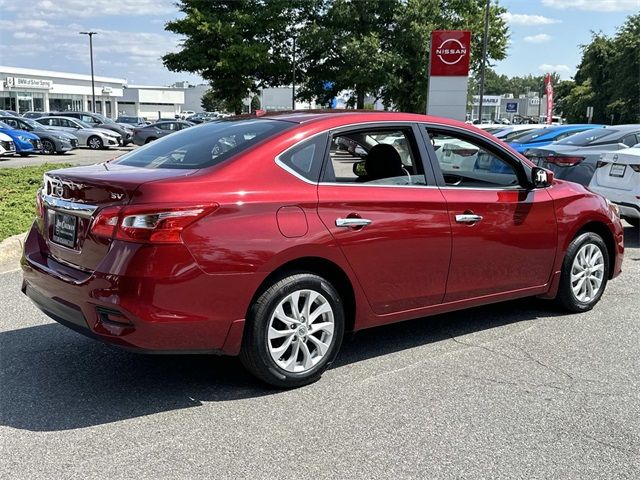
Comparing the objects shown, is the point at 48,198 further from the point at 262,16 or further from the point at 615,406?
the point at 262,16

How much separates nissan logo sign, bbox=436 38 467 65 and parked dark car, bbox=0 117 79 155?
14728 mm

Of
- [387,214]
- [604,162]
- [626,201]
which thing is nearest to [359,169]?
[387,214]

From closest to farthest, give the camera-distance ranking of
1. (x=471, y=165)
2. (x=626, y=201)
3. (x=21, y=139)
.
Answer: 1. (x=471, y=165)
2. (x=626, y=201)
3. (x=21, y=139)

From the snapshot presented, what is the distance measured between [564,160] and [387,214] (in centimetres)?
727

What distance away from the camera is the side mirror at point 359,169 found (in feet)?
14.6

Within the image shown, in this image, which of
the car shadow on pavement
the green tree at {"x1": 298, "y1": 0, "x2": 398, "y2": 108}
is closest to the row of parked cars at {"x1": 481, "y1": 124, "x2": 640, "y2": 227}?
the car shadow on pavement

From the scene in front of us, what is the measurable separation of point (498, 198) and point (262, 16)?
97.4 ft

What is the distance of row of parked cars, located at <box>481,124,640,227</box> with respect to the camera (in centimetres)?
845

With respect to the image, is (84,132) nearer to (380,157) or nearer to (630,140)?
(630,140)

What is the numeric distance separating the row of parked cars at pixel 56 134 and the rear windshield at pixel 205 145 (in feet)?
58.9

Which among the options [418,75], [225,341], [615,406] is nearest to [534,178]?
[615,406]

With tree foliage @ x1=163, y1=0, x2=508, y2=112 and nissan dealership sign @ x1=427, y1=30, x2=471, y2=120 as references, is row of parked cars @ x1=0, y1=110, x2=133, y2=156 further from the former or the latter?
nissan dealership sign @ x1=427, y1=30, x2=471, y2=120

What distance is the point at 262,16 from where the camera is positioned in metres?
32.0

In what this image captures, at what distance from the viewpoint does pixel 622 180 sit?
28.1ft
